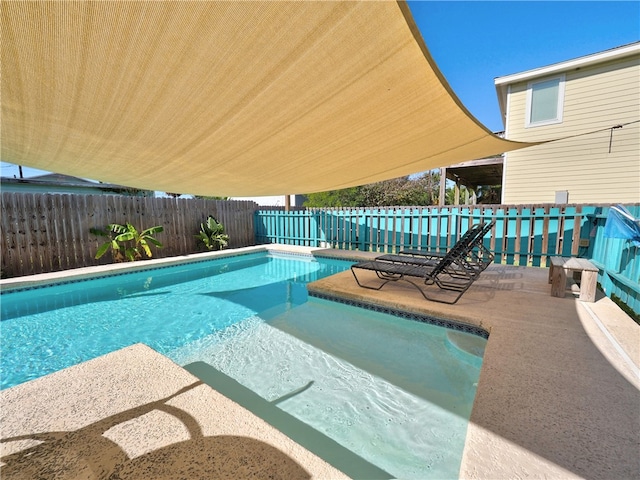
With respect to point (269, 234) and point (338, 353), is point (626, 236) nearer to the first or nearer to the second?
point (338, 353)

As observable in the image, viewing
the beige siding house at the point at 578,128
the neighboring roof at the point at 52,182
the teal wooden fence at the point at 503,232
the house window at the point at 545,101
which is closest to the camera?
the teal wooden fence at the point at 503,232

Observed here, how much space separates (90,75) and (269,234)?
9.82 m

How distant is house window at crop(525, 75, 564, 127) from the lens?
7766 millimetres

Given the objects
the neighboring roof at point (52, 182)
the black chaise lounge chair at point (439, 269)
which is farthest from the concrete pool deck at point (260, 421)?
the neighboring roof at point (52, 182)

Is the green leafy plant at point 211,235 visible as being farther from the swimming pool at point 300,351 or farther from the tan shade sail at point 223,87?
the tan shade sail at point 223,87

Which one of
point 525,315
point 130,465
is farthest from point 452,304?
point 130,465

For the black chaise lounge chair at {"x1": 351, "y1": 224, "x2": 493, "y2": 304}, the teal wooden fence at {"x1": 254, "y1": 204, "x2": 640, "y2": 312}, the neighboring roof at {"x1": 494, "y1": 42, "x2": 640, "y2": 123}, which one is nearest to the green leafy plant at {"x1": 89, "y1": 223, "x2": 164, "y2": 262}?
the teal wooden fence at {"x1": 254, "y1": 204, "x2": 640, "y2": 312}

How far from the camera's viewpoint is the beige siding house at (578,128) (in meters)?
7.03

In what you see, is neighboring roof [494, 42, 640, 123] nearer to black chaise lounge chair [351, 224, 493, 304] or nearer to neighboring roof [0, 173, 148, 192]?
black chaise lounge chair [351, 224, 493, 304]

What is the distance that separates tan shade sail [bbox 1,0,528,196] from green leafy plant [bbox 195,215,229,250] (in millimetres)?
6246

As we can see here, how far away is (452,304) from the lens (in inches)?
141

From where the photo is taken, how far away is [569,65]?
23.9ft

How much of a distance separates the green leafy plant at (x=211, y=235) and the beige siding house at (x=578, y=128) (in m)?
9.54

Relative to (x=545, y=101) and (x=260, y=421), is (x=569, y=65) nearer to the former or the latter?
(x=545, y=101)
